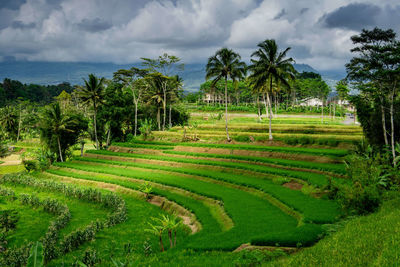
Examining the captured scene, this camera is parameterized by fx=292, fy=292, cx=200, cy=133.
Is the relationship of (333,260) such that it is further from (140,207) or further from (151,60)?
(151,60)

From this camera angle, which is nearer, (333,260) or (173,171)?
(333,260)

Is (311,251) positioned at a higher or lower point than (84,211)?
higher

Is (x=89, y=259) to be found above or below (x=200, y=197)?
above

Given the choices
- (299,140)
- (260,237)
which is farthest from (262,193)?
(299,140)

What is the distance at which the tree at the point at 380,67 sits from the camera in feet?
76.9

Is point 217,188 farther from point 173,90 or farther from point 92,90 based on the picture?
point 173,90

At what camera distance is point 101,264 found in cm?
1183

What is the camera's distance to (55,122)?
150 feet

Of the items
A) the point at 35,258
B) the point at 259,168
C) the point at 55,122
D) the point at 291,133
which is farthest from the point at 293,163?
the point at 55,122

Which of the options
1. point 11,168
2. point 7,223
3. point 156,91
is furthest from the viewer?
point 156,91

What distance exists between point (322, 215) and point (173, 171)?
20.1 m

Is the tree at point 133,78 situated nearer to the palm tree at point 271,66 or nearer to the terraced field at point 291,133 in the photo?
the terraced field at point 291,133

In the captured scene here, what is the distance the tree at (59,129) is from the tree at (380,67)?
4017 cm

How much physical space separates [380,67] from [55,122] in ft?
142
